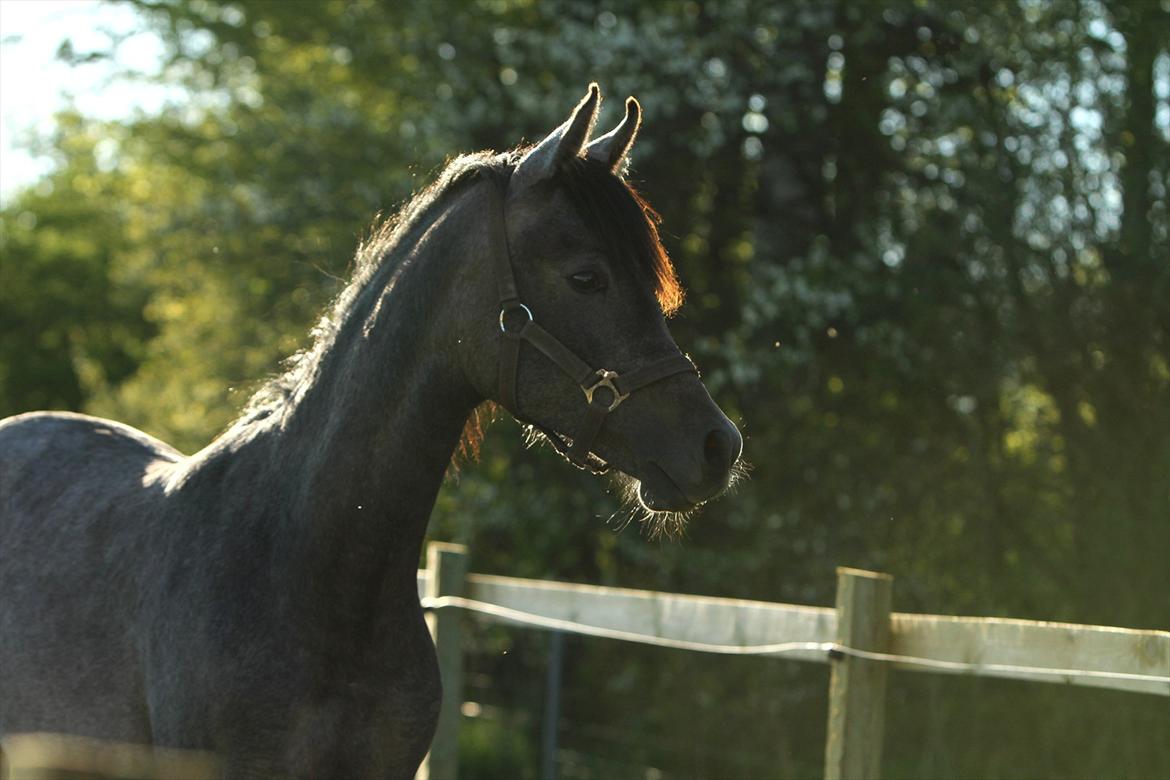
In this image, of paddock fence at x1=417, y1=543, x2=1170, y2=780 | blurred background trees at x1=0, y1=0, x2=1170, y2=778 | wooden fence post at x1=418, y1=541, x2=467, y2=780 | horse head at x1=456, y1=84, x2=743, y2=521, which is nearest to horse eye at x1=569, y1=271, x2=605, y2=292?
horse head at x1=456, y1=84, x2=743, y2=521

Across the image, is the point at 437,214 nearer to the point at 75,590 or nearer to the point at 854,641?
the point at 75,590

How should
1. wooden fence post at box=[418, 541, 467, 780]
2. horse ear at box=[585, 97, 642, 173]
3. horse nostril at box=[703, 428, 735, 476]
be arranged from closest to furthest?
horse nostril at box=[703, 428, 735, 476]
horse ear at box=[585, 97, 642, 173]
wooden fence post at box=[418, 541, 467, 780]

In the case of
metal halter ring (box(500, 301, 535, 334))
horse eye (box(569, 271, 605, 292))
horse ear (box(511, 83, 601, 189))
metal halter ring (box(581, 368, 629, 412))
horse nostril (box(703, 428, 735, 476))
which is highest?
horse ear (box(511, 83, 601, 189))

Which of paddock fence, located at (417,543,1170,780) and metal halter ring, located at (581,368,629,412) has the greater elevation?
metal halter ring, located at (581,368,629,412)

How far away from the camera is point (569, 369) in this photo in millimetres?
2945

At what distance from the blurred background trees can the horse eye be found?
167 inches

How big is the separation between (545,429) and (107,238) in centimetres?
3469

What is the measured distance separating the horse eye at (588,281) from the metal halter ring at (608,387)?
19cm

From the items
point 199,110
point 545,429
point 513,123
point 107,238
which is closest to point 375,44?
point 513,123

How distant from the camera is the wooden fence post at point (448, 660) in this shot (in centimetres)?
553

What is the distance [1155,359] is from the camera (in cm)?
723

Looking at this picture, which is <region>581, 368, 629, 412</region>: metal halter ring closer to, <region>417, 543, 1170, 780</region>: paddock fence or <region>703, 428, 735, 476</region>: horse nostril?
<region>703, 428, 735, 476</region>: horse nostril

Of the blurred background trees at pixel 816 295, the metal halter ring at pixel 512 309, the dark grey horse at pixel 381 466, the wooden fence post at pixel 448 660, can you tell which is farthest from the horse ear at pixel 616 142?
the blurred background trees at pixel 816 295

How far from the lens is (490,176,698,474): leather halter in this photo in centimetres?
289
